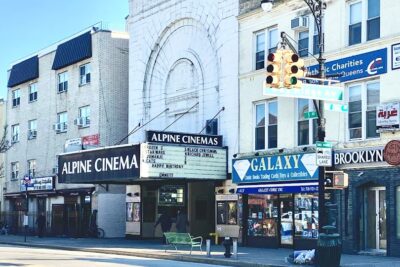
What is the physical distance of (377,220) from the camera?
25.7 m

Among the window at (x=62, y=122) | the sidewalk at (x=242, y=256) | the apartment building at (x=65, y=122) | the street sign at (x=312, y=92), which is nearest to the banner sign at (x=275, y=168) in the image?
the sidewalk at (x=242, y=256)

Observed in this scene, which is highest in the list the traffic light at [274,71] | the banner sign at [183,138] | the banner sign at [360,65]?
the banner sign at [360,65]

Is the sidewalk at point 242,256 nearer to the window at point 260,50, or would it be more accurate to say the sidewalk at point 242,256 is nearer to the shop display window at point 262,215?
the shop display window at point 262,215

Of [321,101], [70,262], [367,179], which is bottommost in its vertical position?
[70,262]

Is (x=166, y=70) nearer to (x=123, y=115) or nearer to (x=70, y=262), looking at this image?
(x=123, y=115)

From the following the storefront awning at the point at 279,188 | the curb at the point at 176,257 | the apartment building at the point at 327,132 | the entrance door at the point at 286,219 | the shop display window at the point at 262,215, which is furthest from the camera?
the shop display window at the point at 262,215

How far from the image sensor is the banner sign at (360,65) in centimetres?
2514

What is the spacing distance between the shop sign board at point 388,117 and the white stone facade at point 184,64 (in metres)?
8.67

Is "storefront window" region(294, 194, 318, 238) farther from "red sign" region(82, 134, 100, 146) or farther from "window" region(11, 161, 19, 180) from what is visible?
"window" region(11, 161, 19, 180)

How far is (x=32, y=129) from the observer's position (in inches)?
1994

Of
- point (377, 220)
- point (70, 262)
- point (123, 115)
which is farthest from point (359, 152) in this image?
point (123, 115)

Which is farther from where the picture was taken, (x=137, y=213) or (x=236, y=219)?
(x=137, y=213)

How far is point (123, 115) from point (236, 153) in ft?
41.7

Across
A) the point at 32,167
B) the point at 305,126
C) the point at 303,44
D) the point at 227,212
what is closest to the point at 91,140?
the point at 32,167
